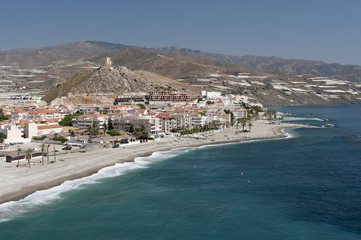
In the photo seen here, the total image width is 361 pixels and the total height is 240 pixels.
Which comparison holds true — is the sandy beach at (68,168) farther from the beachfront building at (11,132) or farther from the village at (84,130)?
the beachfront building at (11,132)

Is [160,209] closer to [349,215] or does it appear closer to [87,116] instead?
[349,215]

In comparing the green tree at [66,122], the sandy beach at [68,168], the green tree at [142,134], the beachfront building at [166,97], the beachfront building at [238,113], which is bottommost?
the sandy beach at [68,168]

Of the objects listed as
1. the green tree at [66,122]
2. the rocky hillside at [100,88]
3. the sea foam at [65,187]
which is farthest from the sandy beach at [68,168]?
the rocky hillside at [100,88]

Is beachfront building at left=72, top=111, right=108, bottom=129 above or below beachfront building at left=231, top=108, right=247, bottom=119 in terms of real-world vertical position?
below

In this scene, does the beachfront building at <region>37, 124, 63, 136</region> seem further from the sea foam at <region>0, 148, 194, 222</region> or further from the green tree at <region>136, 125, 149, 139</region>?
the sea foam at <region>0, 148, 194, 222</region>

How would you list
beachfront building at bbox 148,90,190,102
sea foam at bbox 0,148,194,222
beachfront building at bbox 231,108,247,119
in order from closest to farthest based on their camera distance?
sea foam at bbox 0,148,194,222 < beachfront building at bbox 231,108,247,119 < beachfront building at bbox 148,90,190,102

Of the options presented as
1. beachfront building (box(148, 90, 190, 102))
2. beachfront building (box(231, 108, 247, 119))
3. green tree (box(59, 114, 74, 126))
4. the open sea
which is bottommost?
the open sea

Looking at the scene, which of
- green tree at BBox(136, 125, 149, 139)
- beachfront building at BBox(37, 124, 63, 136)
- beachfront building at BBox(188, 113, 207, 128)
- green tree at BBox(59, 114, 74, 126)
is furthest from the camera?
beachfront building at BBox(188, 113, 207, 128)

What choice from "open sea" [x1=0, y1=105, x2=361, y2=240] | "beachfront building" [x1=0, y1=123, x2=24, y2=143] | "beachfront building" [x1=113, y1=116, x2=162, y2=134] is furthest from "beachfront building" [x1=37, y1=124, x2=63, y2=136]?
"open sea" [x1=0, y1=105, x2=361, y2=240]

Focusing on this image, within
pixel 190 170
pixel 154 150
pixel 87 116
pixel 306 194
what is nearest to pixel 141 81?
pixel 87 116
